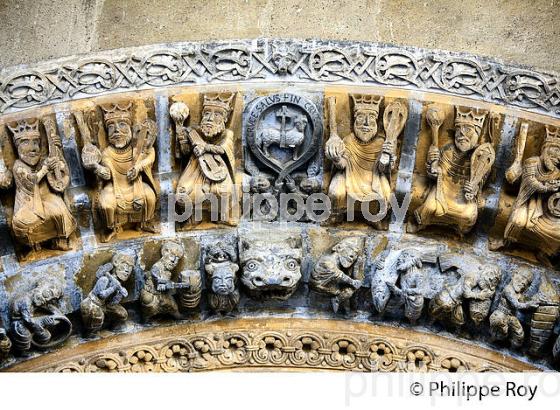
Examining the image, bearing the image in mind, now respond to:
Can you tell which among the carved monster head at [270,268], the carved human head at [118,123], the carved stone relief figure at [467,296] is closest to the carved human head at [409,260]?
the carved stone relief figure at [467,296]

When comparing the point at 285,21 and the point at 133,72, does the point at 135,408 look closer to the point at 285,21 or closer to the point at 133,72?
the point at 133,72

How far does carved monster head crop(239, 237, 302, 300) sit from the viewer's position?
28.4 ft

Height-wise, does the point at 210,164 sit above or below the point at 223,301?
above

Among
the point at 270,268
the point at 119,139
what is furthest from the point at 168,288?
the point at 119,139

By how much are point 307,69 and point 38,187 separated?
5.00 ft

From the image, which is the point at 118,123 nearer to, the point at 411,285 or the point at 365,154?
the point at 365,154

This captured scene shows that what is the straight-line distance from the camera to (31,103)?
28.3 ft

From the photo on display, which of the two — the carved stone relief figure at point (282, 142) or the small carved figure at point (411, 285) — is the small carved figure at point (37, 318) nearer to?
the carved stone relief figure at point (282, 142)

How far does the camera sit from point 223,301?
8703 millimetres

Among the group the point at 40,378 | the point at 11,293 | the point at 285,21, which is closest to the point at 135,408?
the point at 40,378

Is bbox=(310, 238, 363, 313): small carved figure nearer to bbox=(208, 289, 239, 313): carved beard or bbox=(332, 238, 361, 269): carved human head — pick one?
bbox=(332, 238, 361, 269): carved human head

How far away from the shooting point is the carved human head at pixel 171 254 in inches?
341

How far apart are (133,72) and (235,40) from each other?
22.0 inches

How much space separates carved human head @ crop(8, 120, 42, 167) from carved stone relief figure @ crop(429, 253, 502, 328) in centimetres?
214
